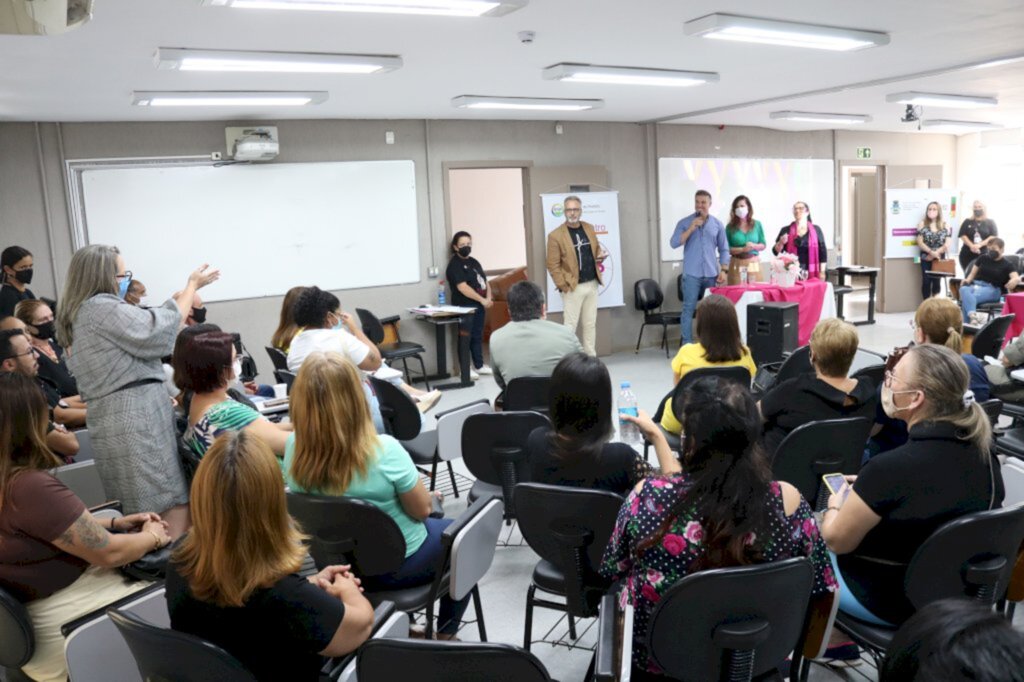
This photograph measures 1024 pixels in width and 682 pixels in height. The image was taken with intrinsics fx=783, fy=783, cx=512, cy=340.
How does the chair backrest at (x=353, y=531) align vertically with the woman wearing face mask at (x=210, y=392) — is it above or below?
below

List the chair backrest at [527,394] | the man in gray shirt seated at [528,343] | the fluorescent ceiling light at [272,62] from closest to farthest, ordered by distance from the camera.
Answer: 1. the chair backrest at [527,394]
2. the man in gray shirt seated at [528,343]
3. the fluorescent ceiling light at [272,62]

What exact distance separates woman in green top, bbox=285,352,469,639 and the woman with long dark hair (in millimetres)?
448

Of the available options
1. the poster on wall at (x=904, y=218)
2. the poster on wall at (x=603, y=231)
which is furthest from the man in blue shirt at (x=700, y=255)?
the poster on wall at (x=904, y=218)

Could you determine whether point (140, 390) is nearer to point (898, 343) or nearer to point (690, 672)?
point (690, 672)

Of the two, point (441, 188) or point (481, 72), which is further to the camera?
point (441, 188)

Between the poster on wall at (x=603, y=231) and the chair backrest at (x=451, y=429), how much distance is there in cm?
492

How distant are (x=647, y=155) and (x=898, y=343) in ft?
11.8

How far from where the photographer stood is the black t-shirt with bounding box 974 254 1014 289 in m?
8.73

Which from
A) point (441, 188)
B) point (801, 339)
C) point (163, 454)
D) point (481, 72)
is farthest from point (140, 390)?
point (801, 339)

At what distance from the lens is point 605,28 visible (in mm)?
4527

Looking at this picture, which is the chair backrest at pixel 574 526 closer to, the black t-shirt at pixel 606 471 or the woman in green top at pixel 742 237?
the black t-shirt at pixel 606 471

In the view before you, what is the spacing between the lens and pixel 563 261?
819 centimetres

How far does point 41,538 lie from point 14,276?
429 cm

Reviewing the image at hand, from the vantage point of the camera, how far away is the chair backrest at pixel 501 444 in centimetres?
312
